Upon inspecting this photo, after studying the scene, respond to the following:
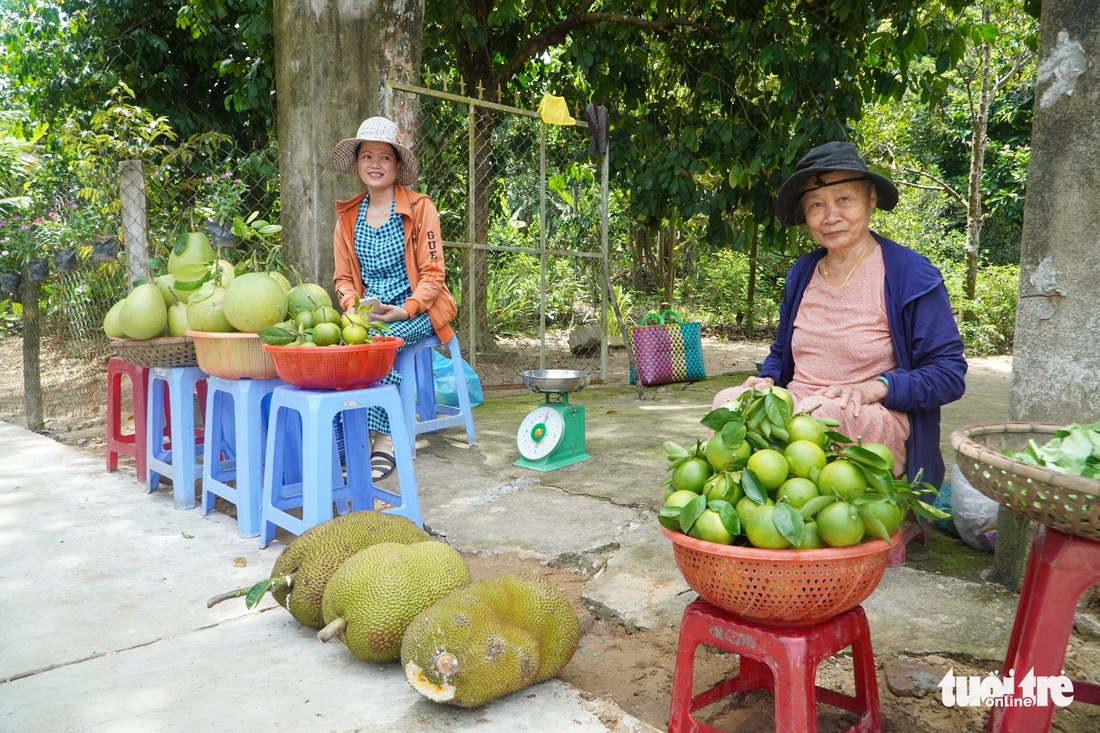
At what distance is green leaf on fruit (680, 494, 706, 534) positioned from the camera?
161cm

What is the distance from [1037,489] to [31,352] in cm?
582

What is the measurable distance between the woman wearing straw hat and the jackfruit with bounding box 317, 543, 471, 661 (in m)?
1.95

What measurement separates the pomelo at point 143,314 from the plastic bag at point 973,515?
10.9ft

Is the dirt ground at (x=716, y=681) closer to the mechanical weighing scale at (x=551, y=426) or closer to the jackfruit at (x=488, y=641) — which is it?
the jackfruit at (x=488, y=641)

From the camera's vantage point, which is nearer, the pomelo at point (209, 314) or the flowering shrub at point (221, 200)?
the pomelo at point (209, 314)

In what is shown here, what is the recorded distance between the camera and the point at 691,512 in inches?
63.7

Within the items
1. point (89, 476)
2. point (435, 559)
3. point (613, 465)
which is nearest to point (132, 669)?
point (435, 559)

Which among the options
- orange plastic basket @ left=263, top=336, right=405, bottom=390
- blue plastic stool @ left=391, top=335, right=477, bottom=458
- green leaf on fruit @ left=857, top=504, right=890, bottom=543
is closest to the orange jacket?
blue plastic stool @ left=391, top=335, right=477, bottom=458

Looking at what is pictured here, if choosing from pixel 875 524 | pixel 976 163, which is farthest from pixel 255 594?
pixel 976 163

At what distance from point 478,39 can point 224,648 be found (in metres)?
6.24

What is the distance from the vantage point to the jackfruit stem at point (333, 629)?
1931 mm

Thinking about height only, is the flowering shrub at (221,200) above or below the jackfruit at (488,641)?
above

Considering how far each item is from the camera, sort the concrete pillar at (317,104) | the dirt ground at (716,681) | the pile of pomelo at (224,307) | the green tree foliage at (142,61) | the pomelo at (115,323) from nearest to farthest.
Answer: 1. the dirt ground at (716,681)
2. the pile of pomelo at (224,307)
3. the pomelo at (115,323)
4. the concrete pillar at (317,104)
5. the green tree foliage at (142,61)

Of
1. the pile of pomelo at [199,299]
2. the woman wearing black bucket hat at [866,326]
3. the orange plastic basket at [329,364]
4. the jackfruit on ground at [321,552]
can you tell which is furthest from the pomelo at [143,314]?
the woman wearing black bucket hat at [866,326]
